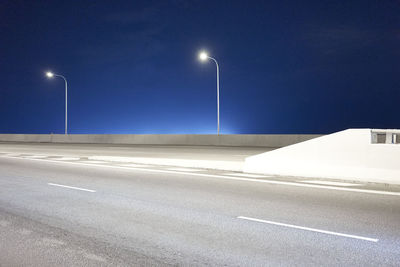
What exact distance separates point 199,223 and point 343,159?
609cm

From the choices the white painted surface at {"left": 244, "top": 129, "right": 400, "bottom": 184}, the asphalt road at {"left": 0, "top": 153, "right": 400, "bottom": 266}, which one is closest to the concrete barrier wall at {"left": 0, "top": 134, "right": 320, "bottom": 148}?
the white painted surface at {"left": 244, "top": 129, "right": 400, "bottom": 184}

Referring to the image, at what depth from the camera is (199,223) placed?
7113 millimetres

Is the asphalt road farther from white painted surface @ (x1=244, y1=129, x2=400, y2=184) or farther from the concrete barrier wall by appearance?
the concrete barrier wall

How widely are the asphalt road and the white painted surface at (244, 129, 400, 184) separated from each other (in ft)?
1.90

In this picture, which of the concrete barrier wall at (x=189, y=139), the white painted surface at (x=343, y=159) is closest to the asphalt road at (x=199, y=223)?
the white painted surface at (x=343, y=159)

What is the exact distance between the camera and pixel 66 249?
569 centimetres

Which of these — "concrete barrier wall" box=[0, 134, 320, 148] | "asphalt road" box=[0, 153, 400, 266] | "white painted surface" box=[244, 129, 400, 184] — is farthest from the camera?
"concrete barrier wall" box=[0, 134, 320, 148]

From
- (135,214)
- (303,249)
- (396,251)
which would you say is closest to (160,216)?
(135,214)

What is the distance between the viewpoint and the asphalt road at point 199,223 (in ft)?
17.5

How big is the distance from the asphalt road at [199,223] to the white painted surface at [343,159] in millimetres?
579

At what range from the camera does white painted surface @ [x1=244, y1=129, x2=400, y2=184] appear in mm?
11055

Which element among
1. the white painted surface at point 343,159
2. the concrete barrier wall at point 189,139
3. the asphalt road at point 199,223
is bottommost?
the asphalt road at point 199,223

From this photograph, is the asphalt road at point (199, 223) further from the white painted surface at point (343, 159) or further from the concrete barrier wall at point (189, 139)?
the concrete barrier wall at point (189, 139)

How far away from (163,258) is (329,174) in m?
8.01
